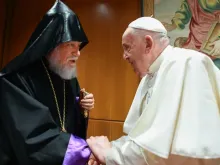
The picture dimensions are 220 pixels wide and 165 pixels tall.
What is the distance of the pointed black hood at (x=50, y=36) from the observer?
5.95 feet

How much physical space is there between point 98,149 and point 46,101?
1.95 ft

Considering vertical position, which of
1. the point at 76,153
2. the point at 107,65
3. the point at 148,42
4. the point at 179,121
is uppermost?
the point at 148,42

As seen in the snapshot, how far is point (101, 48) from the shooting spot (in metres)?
3.66

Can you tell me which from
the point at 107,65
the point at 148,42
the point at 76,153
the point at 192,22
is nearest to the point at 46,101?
the point at 76,153

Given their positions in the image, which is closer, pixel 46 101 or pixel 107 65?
pixel 46 101

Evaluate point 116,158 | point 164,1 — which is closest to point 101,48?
point 164,1

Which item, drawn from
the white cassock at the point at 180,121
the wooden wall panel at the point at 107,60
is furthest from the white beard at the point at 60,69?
the wooden wall panel at the point at 107,60

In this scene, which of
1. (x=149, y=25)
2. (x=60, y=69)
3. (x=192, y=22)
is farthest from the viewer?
(x=192, y=22)

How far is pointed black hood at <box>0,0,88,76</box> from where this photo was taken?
5.95 feet

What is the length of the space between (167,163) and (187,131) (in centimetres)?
20

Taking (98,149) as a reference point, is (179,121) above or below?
above

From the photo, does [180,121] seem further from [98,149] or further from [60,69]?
[60,69]

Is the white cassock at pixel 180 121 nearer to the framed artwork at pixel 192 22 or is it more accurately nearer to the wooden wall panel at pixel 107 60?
the framed artwork at pixel 192 22

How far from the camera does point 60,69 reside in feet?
Answer: 6.63
